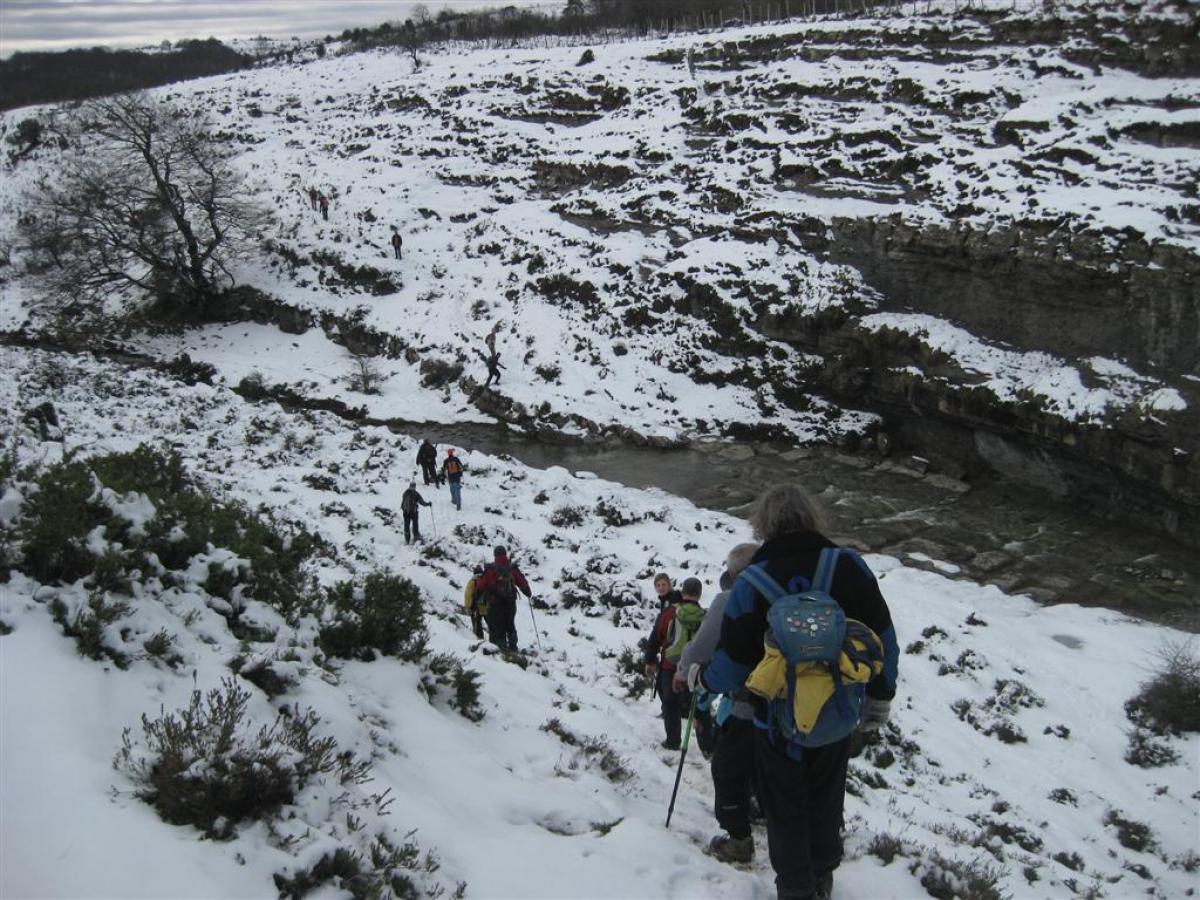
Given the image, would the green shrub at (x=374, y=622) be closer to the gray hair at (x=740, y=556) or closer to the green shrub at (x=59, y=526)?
the green shrub at (x=59, y=526)

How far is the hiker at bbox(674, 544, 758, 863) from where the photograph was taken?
4.29 meters

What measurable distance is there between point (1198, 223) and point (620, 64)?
33031 millimetres

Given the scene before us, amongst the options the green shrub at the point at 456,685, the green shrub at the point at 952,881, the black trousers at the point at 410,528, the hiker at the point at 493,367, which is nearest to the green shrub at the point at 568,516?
the black trousers at the point at 410,528

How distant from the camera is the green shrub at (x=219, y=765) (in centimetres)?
315

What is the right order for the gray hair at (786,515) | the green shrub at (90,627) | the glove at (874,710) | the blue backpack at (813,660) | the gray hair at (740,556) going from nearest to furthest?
the blue backpack at (813,660), the gray hair at (786,515), the glove at (874,710), the green shrub at (90,627), the gray hair at (740,556)

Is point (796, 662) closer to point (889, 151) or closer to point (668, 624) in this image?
point (668, 624)

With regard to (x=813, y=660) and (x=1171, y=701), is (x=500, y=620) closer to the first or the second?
(x=813, y=660)

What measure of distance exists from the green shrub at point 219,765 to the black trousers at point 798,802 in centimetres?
222

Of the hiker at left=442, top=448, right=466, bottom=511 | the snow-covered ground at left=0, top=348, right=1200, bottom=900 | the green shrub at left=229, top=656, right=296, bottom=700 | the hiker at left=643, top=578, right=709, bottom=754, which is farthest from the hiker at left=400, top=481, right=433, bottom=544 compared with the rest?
the green shrub at left=229, top=656, right=296, bottom=700

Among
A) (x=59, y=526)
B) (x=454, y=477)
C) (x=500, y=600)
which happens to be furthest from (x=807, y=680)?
(x=454, y=477)

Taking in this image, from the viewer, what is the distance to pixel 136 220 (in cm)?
2748

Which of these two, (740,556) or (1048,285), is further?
(1048,285)

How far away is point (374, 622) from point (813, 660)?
385cm

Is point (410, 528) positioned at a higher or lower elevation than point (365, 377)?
lower
